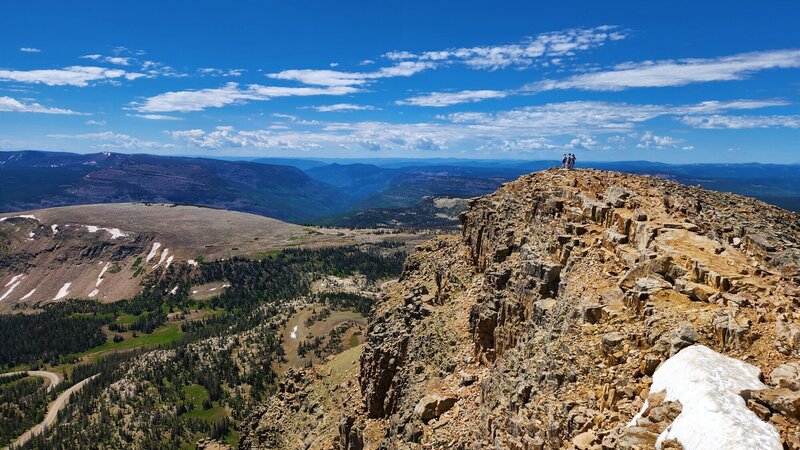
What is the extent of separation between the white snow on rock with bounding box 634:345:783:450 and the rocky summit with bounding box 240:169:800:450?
0.17 ft

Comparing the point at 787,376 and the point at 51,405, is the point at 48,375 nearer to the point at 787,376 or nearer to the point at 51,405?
the point at 51,405

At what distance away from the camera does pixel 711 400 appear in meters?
14.9

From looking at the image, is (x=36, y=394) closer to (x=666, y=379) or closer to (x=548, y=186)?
(x=548, y=186)

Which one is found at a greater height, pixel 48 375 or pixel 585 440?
pixel 585 440

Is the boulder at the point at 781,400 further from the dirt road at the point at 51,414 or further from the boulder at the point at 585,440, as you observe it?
the dirt road at the point at 51,414

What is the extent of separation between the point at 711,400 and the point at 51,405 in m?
184

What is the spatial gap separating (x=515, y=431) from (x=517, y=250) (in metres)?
15.9

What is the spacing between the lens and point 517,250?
3581 centimetres

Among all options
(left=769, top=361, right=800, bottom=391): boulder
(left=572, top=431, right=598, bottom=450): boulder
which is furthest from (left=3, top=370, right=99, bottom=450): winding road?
(left=769, top=361, right=800, bottom=391): boulder

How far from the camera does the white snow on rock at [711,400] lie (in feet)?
44.3

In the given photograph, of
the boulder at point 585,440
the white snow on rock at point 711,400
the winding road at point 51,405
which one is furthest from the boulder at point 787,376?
the winding road at point 51,405

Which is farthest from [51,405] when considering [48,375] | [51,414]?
[48,375]

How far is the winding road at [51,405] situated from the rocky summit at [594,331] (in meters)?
129

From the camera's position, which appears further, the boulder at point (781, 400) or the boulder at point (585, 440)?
the boulder at point (585, 440)
